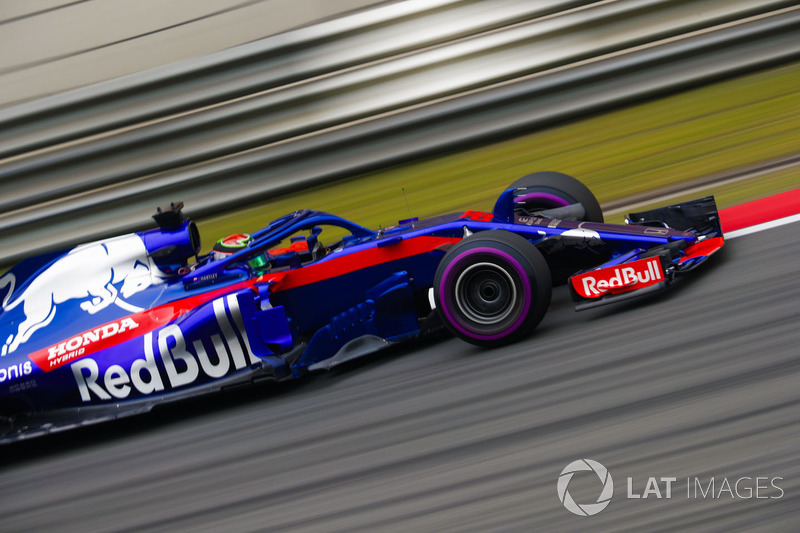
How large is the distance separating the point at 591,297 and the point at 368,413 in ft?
4.23

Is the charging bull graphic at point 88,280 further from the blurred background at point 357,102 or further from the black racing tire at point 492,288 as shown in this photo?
the blurred background at point 357,102

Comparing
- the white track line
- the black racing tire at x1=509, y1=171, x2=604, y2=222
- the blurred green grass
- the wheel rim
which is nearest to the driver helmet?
the wheel rim

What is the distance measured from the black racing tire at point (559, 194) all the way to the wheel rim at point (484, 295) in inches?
38.5

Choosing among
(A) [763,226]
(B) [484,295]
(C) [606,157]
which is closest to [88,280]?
(B) [484,295]

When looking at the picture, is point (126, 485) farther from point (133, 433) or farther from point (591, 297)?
point (591, 297)

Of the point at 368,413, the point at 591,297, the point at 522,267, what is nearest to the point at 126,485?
the point at 368,413

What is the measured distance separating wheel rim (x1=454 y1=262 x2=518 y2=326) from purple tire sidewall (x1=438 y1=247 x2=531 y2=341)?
2.2 inches

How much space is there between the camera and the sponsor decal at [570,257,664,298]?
4.50 metres

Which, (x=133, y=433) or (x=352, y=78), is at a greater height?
(x=352, y=78)

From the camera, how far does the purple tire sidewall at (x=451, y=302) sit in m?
4.41

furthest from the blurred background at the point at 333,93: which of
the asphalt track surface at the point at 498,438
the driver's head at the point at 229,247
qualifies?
the asphalt track surface at the point at 498,438

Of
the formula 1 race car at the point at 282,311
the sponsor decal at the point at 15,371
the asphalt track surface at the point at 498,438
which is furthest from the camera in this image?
the sponsor decal at the point at 15,371

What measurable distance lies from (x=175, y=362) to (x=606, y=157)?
14.4ft

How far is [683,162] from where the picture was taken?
7152 millimetres
